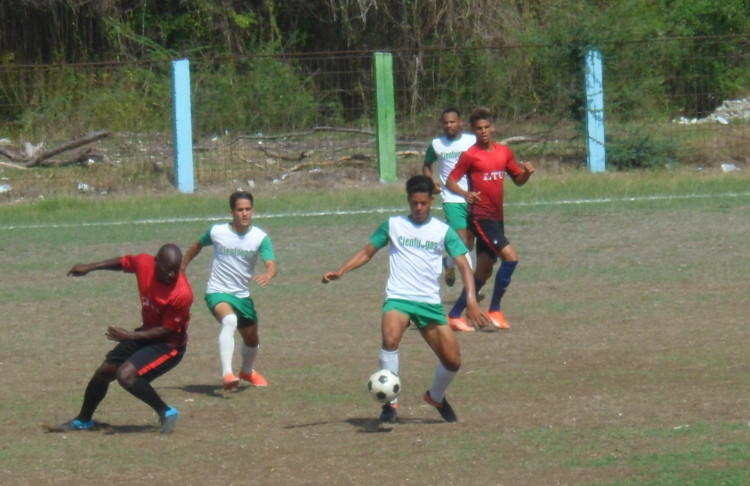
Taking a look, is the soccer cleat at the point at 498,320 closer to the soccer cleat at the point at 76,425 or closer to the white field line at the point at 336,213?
the soccer cleat at the point at 76,425

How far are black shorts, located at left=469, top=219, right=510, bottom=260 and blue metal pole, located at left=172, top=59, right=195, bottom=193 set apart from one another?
433 inches

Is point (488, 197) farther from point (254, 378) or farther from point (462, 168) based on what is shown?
point (254, 378)

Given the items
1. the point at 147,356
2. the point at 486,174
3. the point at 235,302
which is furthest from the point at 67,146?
the point at 147,356

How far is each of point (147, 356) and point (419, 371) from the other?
2303 mm

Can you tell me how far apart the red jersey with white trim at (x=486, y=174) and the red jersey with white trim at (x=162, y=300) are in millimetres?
3658

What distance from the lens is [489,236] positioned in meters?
10.5

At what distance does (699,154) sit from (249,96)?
26.5 feet

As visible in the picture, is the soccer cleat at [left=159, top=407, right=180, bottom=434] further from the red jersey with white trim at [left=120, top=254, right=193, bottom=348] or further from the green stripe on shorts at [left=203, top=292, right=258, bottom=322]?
the green stripe on shorts at [left=203, top=292, right=258, bottom=322]

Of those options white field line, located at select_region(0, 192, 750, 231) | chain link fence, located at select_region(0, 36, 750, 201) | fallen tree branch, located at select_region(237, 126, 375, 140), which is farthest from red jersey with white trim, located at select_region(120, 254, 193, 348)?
fallen tree branch, located at select_region(237, 126, 375, 140)

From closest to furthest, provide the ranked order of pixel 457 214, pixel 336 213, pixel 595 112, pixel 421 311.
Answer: pixel 421 311 → pixel 457 214 → pixel 336 213 → pixel 595 112

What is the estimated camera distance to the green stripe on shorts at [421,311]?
24.5 feet

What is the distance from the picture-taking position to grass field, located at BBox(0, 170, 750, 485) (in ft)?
21.7

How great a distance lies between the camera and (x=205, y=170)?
21312mm

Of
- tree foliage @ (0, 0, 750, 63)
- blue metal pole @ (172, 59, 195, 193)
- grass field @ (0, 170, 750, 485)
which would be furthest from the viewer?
tree foliage @ (0, 0, 750, 63)
